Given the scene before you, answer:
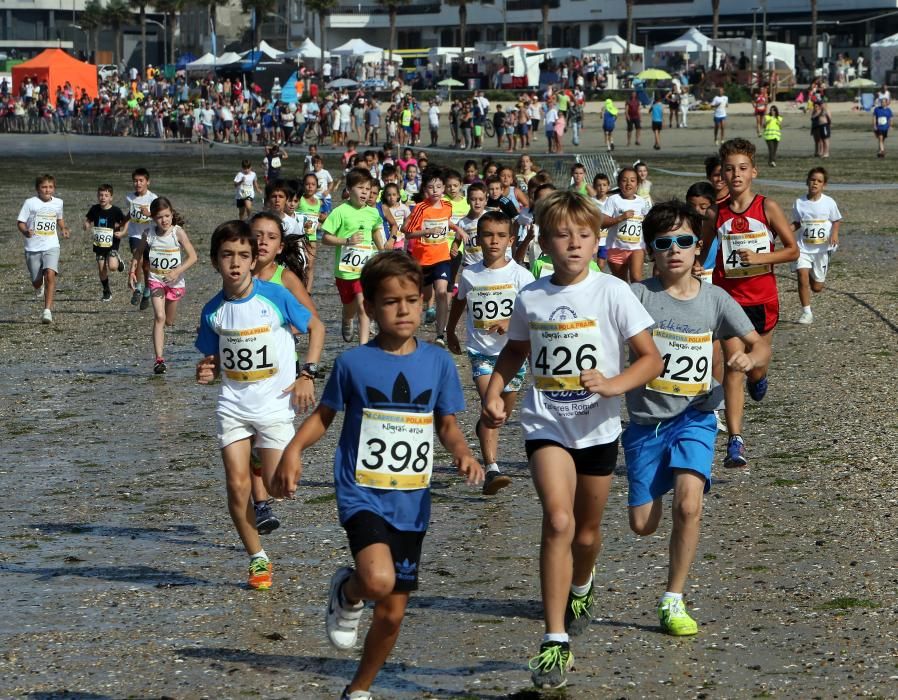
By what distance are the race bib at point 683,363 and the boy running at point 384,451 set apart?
1.37m

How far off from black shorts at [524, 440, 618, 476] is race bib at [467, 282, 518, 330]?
3.50 metres

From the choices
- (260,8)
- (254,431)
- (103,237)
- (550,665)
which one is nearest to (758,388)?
(254,431)

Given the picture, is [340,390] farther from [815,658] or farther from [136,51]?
[136,51]

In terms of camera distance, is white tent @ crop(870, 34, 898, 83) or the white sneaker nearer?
the white sneaker

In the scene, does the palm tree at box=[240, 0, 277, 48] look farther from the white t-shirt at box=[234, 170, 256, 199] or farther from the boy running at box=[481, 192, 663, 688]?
the boy running at box=[481, 192, 663, 688]

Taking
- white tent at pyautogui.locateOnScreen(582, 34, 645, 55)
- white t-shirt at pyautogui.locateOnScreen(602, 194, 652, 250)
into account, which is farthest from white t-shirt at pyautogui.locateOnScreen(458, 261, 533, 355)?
white tent at pyautogui.locateOnScreen(582, 34, 645, 55)

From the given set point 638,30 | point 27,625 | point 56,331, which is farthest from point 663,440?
point 638,30

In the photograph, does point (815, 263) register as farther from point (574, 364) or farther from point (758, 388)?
point (574, 364)

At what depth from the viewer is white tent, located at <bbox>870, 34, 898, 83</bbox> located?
81.9 metres

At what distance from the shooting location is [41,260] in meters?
17.2

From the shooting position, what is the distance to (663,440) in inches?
254

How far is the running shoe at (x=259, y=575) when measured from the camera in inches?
281

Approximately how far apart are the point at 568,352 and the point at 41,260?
12.4 meters

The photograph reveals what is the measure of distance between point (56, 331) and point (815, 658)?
11943mm
